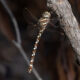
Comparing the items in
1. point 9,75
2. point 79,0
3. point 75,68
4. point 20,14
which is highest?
point 79,0

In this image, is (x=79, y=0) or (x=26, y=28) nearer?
(x=79, y=0)

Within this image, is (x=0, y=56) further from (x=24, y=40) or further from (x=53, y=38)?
(x=53, y=38)

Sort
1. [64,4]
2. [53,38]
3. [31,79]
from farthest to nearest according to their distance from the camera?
1. [31,79]
2. [53,38]
3. [64,4]

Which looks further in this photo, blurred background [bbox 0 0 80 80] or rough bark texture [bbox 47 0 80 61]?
blurred background [bbox 0 0 80 80]

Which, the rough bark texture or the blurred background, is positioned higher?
the rough bark texture

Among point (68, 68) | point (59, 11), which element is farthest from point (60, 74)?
point (59, 11)

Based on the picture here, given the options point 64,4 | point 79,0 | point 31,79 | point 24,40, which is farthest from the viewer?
point 24,40
